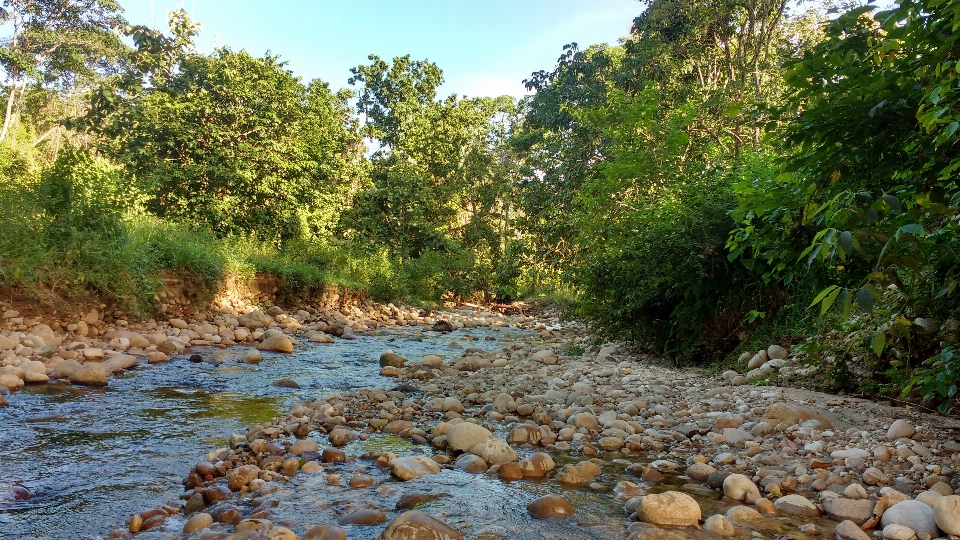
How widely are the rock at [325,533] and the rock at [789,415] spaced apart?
274 cm

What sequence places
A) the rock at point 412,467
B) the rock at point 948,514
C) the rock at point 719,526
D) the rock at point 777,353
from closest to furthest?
the rock at point 948,514
the rock at point 719,526
the rock at point 412,467
the rock at point 777,353

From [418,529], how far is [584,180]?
1105 centimetres

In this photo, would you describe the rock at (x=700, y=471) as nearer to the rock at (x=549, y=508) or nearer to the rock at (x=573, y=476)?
the rock at (x=573, y=476)

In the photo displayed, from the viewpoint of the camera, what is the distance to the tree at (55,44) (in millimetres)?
17344

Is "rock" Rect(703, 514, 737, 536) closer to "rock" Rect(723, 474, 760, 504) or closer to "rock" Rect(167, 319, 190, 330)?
"rock" Rect(723, 474, 760, 504)

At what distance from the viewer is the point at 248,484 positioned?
308 cm

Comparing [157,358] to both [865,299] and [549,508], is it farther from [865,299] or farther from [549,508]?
[865,299]

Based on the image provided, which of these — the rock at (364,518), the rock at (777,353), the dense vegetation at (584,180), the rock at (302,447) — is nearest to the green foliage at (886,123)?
the dense vegetation at (584,180)

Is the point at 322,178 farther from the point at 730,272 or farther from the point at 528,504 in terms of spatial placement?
the point at 528,504

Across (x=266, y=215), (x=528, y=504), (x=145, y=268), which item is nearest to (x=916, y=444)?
(x=528, y=504)

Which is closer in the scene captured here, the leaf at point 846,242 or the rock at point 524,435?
the leaf at point 846,242

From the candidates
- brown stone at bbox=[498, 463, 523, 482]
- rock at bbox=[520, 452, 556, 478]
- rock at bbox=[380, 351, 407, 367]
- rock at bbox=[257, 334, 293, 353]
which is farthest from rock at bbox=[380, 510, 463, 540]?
rock at bbox=[257, 334, 293, 353]

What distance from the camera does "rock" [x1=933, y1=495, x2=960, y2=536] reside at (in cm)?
225

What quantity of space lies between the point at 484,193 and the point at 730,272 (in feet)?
54.1
